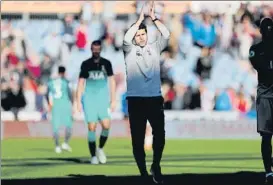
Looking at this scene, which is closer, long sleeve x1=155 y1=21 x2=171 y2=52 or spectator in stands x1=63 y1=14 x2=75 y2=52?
long sleeve x1=155 y1=21 x2=171 y2=52

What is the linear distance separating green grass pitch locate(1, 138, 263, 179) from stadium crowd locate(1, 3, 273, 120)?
2306 mm

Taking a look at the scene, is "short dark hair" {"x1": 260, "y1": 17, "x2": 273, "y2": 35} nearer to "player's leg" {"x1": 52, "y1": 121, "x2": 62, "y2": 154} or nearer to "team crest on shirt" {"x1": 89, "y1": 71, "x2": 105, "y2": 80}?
"team crest on shirt" {"x1": 89, "y1": 71, "x2": 105, "y2": 80}

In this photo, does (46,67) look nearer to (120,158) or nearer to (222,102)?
(222,102)

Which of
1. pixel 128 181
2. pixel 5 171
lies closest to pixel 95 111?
pixel 5 171

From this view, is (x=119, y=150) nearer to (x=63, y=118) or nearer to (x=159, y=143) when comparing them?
(x=63, y=118)

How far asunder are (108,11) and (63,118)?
27.4 feet

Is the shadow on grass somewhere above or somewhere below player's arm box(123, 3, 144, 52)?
below

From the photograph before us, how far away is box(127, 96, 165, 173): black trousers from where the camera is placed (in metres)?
12.4

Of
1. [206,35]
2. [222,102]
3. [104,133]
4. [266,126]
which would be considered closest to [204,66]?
[206,35]

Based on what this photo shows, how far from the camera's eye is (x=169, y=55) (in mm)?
29719

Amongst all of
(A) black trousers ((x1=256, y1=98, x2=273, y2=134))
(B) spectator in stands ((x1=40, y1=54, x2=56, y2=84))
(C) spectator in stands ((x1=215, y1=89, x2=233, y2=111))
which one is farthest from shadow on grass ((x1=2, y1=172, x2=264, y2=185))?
(B) spectator in stands ((x1=40, y1=54, x2=56, y2=84))

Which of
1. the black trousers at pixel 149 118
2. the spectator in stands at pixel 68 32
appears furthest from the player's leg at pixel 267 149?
the spectator in stands at pixel 68 32

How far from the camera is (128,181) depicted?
1251 centimetres

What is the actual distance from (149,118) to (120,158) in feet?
23.4
